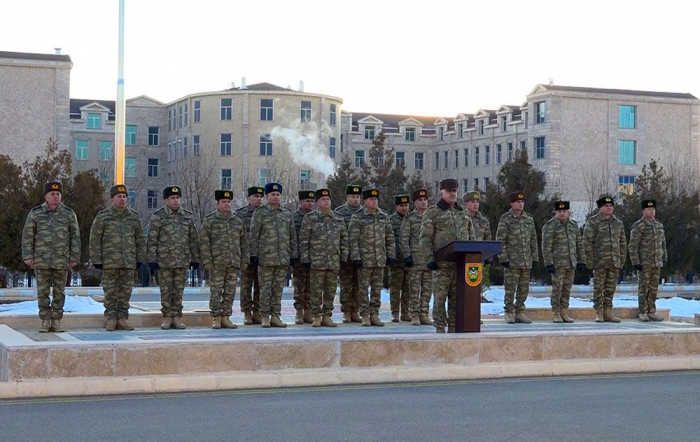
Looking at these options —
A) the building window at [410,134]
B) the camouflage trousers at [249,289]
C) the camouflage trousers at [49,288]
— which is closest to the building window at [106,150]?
the building window at [410,134]

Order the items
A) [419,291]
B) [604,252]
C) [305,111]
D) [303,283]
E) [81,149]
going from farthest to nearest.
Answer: [81,149], [305,111], [604,252], [419,291], [303,283]

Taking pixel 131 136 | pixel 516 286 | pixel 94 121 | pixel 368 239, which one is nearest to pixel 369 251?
pixel 368 239

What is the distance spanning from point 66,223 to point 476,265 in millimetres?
5566

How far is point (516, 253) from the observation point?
57.6 ft

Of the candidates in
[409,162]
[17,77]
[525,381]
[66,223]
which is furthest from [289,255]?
[409,162]

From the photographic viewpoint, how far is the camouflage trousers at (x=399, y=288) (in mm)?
17719

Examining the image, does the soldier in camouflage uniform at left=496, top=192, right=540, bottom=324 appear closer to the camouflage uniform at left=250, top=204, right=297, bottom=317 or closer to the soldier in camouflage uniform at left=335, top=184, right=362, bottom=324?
the soldier in camouflage uniform at left=335, top=184, right=362, bottom=324

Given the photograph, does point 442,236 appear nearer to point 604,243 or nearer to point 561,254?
point 561,254

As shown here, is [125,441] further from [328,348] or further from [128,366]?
[328,348]

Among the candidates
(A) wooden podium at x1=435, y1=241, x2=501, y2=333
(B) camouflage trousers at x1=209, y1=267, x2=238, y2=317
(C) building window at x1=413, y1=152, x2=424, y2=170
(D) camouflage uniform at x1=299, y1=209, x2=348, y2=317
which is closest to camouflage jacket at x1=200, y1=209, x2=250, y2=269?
(B) camouflage trousers at x1=209, y1=267, x2=238, y2=317

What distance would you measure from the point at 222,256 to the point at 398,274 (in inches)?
133

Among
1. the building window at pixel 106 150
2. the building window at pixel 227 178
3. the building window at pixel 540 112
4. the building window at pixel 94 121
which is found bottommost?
the building window at pixel 227 178

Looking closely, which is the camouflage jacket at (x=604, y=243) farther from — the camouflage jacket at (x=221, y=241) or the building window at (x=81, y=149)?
the building window at (x=81, y=149)

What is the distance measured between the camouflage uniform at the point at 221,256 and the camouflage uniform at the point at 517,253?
4.37m
